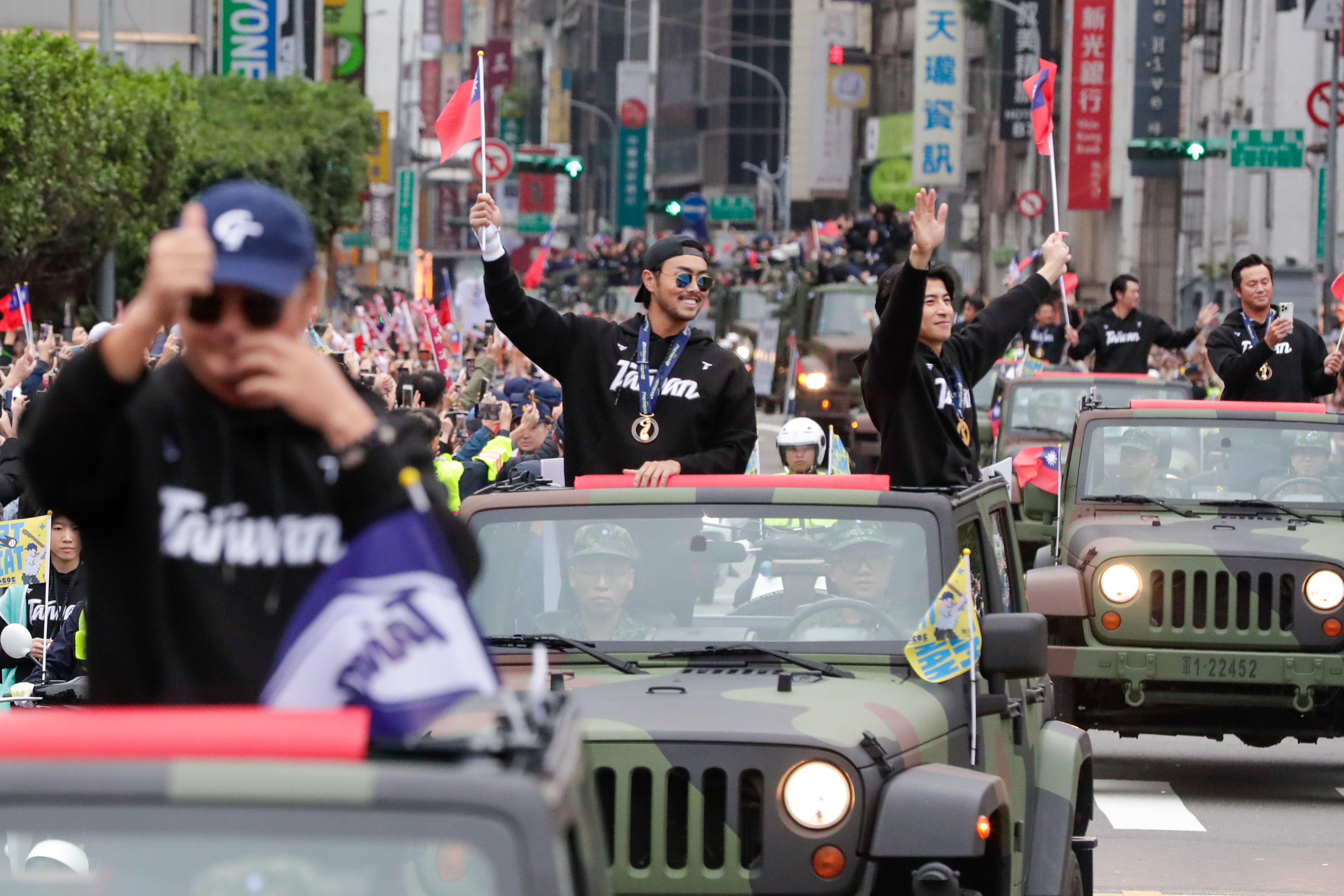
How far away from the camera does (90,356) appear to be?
3221 millimetres

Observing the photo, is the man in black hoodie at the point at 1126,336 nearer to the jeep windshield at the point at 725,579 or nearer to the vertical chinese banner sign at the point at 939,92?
the jeep windshield at the point at 725,579

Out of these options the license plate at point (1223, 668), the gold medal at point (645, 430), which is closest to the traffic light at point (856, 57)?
the license plate at point (1223, 668)

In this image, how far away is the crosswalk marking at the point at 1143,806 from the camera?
9.71 meters

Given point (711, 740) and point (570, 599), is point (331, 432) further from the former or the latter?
point (570, 599)

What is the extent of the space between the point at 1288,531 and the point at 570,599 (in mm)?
5153

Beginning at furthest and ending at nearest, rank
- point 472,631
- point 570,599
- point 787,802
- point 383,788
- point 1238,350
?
1. point 1238,350
2. point 570,599
3. point 787,802
4. point 472,631
5. point 383,788

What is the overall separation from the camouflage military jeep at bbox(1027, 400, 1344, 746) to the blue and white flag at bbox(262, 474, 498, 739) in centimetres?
643

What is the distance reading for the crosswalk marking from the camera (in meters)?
9.71

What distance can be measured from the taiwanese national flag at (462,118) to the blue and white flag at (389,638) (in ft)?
24.7

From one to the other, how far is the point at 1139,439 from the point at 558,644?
6050mm

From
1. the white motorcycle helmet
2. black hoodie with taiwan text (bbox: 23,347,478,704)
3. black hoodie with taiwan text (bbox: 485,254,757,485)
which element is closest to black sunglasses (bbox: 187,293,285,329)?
black hoodie with taiwan text (bbox: 23,347,478,704)

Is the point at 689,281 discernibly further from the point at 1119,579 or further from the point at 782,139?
the point at 782,139

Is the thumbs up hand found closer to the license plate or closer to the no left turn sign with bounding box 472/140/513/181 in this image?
the license plate

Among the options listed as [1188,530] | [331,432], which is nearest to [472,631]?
[331,432]
